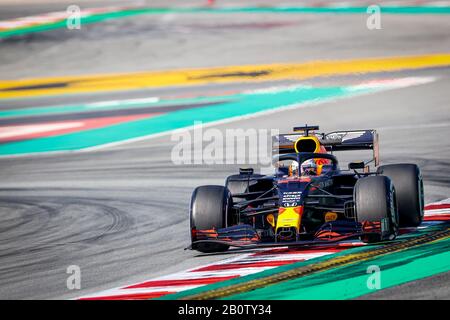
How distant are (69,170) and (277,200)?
820cm

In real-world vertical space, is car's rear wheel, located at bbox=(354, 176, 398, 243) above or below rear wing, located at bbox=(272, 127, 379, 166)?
below

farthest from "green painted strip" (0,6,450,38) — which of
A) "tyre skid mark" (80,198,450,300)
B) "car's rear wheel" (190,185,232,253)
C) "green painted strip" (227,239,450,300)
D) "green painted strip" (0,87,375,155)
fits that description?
"green painted strip" (227,239,450,300)

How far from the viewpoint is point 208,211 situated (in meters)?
11.5

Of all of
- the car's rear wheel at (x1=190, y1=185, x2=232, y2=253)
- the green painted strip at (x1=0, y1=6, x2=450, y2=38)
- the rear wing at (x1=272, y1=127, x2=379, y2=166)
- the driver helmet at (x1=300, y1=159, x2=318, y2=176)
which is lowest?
the car's rear wheel at (x1=190, y1=185, x2=232, y2=253)

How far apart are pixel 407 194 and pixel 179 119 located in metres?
10.7

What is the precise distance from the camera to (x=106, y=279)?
10.7 meters

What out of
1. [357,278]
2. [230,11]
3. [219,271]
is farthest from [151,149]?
[230,11]

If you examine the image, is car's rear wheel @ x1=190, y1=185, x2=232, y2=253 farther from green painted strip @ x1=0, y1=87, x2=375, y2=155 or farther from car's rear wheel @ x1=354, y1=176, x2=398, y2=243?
green painted strip @ x1=0, y1=87, x2=375, y2=155

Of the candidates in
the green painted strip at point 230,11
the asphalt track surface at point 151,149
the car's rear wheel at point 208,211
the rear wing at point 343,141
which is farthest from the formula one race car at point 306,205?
the green painted strip at point 230,11

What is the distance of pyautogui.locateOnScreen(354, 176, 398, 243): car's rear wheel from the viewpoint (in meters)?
→ 10.8

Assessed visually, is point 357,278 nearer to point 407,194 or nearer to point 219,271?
point 219,271

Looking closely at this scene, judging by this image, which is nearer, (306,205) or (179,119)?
(306,205)

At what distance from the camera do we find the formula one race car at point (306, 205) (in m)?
10.8
